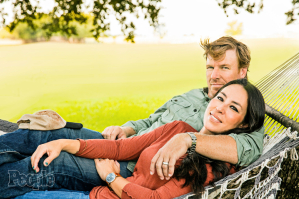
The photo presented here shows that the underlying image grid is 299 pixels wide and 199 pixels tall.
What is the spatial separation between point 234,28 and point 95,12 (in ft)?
38.2

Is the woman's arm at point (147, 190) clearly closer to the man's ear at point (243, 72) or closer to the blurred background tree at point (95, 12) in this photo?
the man's ear at point (243, 72)

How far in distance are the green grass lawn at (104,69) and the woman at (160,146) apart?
405 inches

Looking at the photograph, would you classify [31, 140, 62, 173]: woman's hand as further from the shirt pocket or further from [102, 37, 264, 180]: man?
the shirt pocket

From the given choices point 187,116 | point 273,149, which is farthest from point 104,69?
point 273,149

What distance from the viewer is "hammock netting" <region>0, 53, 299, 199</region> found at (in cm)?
133

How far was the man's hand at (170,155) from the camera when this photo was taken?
4.12 ft

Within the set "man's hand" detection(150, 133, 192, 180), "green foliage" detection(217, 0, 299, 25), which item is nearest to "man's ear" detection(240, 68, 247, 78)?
"man's hand" detection(150, 133, 192, 180)

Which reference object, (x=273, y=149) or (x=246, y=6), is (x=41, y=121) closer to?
(x=273, y=149)

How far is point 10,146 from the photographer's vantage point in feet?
5.00

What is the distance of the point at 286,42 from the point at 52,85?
15372 mm

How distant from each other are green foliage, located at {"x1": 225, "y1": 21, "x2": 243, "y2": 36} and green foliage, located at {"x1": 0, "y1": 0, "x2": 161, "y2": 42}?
10558 millimetres

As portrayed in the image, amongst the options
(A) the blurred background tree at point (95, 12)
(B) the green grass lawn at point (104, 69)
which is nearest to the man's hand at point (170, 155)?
(A) the blurred background tree at point (95, 12)

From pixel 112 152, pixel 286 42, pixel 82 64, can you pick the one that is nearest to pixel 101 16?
pixel 112 152

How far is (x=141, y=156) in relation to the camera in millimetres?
1541
